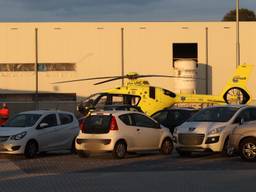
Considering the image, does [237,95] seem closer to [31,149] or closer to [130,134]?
[130,134]

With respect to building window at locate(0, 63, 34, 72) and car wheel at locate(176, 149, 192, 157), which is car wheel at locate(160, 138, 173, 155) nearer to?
car wheel at locate(176, 149, 192, 157)

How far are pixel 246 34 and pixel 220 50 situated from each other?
316 centimetres

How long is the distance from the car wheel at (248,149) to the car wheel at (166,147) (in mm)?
3578

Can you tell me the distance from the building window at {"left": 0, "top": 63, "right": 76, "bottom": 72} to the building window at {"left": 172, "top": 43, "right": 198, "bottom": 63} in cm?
1007

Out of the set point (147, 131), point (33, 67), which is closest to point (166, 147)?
point (147, 131)

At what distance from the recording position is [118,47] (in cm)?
6206

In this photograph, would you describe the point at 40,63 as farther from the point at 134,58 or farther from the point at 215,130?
the point at 215,130

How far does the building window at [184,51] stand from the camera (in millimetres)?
62975

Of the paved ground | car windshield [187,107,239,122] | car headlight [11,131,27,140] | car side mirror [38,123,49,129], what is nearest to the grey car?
the paved ground

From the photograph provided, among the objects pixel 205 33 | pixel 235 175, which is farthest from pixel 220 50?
pixel 235 175

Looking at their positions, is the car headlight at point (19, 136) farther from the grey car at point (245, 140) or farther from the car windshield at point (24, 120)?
the grey car at point (245, 140)

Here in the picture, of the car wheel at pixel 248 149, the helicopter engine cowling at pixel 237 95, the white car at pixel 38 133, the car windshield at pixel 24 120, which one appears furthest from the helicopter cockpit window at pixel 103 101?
the car wheel at pixel 248 149

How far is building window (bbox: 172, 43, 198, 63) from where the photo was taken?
207 feet

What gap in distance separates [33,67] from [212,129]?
1720 inches
